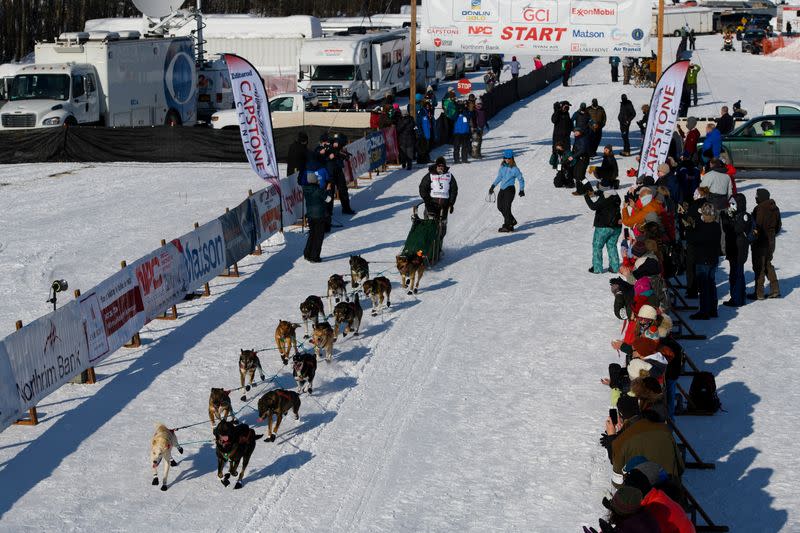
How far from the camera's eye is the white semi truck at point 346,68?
1554 inches

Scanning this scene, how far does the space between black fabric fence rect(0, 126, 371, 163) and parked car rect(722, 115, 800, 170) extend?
9.13 metres

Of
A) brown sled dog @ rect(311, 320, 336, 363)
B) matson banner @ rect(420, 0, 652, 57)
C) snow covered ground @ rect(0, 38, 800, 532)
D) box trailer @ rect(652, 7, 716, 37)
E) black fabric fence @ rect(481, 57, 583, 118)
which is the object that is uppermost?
box trailer @ rect(652, 7, 716, 37)

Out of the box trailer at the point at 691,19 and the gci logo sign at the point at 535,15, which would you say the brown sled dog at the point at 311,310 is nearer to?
the gci logo sign at the point at 535,15

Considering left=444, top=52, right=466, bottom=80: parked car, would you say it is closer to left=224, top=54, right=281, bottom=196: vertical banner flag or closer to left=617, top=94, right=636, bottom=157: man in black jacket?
left=617, top=94, right=636, bottom=157: man in black jacket

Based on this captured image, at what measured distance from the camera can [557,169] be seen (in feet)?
87.9

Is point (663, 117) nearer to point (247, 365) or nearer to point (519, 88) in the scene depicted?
point (247, 365)

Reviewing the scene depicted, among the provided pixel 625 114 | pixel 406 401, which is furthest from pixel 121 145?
pixel 406 401

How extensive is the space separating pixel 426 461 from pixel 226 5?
261 ft

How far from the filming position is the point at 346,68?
40031mm

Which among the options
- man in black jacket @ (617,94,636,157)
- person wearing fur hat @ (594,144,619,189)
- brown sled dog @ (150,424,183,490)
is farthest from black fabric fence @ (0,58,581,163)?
brown sled dog @ (150,424,183,490)

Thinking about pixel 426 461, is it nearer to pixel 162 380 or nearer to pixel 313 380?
pixel 313 380

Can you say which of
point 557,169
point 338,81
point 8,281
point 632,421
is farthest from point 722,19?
point 632,421

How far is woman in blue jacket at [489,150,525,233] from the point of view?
1961cm

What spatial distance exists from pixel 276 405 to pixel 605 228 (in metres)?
7.55
